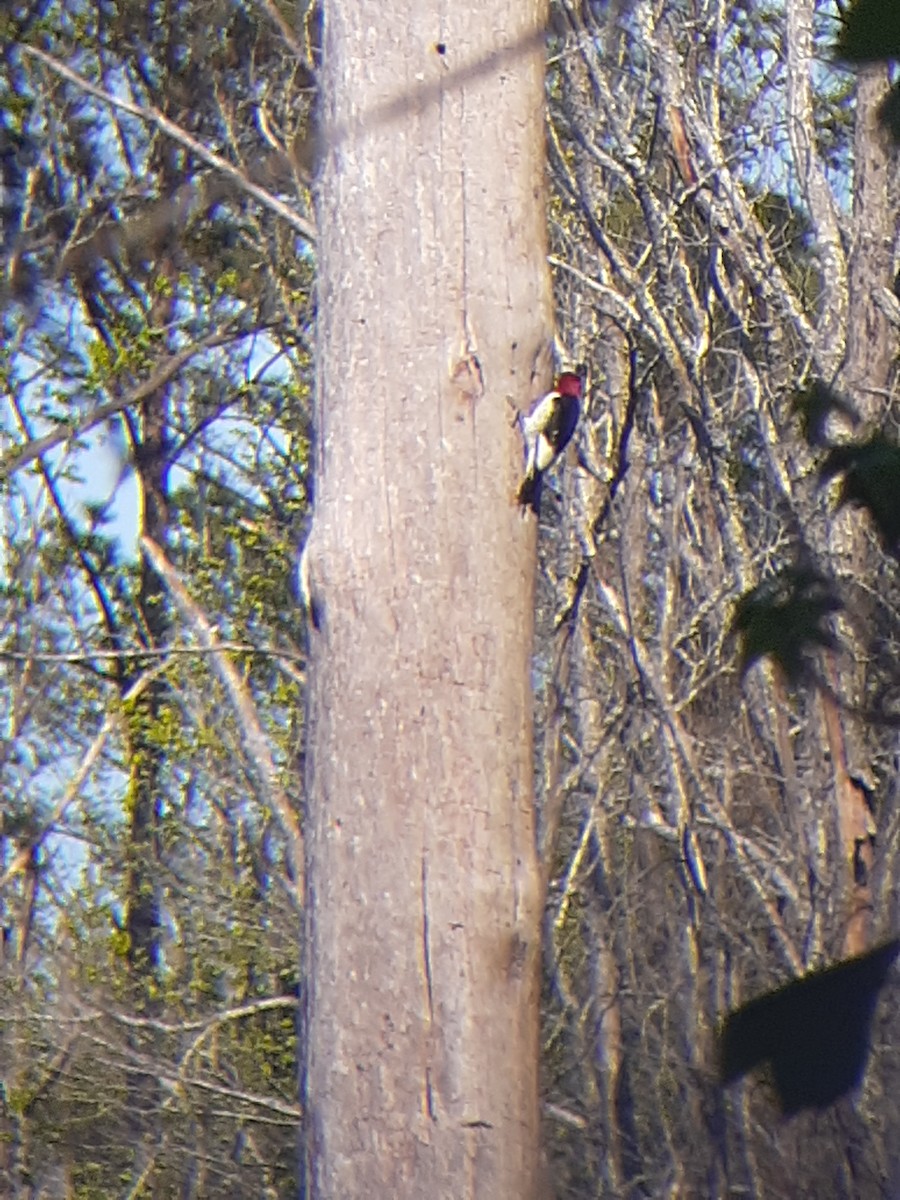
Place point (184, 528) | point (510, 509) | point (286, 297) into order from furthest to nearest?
point (184, 528) → point (286, 297) → point (510, 509)

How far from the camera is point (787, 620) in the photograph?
4.47ft

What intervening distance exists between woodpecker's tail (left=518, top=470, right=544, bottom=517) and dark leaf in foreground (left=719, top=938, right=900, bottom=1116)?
111 cm

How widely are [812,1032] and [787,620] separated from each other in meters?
0.39

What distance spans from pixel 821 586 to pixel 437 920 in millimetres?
797

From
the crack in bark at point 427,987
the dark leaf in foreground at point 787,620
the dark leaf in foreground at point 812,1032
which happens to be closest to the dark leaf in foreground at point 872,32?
the dark leaf in foreground at point 787,620

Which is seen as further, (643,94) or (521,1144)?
(643,94)

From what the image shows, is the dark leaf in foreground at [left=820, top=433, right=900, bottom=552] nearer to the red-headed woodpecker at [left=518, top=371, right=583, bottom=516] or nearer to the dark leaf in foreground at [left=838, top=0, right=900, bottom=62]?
the dark leaf in foreground at [left=838, top=0, right=900, bottom=62]

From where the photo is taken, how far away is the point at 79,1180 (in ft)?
21.3

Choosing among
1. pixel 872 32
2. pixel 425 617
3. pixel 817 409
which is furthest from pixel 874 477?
pixel 425 617

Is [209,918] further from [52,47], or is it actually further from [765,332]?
[52,47]

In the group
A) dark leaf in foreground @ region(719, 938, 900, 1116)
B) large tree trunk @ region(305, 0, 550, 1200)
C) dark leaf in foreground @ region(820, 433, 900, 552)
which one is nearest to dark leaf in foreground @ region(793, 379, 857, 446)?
dark leaf in foreground @ region(820, 433, 900, 552)

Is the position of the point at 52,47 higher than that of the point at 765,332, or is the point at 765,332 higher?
the point at 52,47

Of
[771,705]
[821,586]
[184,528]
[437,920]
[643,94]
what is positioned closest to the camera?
[821,586]

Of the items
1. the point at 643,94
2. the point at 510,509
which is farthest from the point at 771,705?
the point at 510,509
